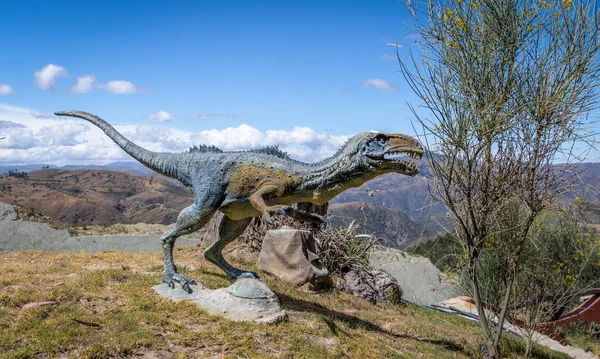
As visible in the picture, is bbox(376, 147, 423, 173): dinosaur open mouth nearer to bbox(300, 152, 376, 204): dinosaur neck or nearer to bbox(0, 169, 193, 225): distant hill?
bbox(300, 152, 376, 204): dinosaur neck

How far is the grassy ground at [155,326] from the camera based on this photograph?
4.81 metres

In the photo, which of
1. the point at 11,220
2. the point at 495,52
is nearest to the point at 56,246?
the point at 11,220

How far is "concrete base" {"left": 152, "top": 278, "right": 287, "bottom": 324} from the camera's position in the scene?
577 cm

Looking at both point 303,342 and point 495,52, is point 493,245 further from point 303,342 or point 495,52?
point 303,342

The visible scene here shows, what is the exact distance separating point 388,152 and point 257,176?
1.59m

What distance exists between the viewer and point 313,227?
36.4 ft

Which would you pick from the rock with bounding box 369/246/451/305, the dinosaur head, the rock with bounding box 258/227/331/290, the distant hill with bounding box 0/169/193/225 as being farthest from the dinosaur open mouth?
the distant hill with bounding box 0/169/193/225

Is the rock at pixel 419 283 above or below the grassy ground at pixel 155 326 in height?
below

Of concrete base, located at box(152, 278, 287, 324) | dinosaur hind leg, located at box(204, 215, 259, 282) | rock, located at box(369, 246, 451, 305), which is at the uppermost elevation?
dinosaur hind leg, located at box(204, 215, 259, 282)

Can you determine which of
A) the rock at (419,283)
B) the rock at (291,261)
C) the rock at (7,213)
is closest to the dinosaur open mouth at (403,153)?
the rock at (291,261)

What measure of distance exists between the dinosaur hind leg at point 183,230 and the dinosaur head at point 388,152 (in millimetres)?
2052

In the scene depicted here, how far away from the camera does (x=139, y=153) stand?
22.8ft

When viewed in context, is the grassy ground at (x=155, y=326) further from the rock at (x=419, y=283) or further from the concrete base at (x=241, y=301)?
the rock at (x=419, y=283)

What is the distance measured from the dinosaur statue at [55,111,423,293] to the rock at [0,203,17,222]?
24.6ft
